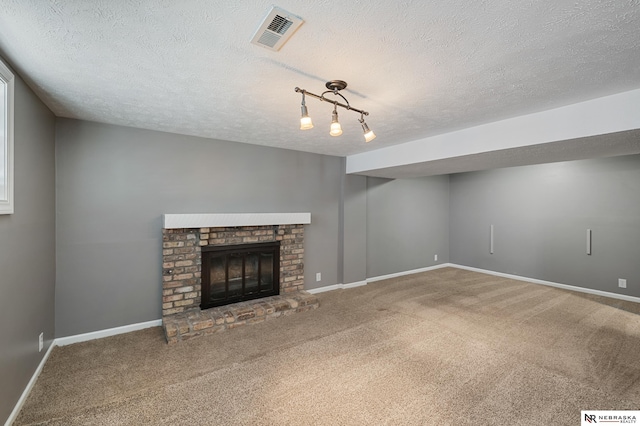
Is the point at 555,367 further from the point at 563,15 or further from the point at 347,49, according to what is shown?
the point at 347,49

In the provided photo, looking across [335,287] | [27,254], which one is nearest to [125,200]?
[27,254]

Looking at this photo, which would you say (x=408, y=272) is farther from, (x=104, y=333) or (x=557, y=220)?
(x=104, y=333)

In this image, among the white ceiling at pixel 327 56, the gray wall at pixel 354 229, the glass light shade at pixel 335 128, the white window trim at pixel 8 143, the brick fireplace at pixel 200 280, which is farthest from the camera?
the gray wall at pixel 354 229

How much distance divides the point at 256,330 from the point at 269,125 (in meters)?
2.45

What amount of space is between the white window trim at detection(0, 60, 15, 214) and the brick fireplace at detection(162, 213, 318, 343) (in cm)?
149

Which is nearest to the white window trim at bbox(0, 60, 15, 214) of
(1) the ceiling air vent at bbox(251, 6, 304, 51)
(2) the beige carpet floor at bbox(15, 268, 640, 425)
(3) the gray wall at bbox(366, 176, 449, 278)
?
→ (2) the beige carpet floor at bbox(15, 268, 640, 425)

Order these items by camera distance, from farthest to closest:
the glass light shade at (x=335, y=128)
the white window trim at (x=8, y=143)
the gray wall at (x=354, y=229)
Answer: the gray wall at (x=354, y=229) → the glass light shade at (x=335, y=128) → the white window trim at (x=8, y=143)

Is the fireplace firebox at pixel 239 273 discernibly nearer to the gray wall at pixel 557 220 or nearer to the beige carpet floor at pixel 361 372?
the beige carpet floor at pixel 361 372

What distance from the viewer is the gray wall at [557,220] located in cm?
452

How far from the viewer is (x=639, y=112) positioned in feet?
7.18

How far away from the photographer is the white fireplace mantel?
342cm

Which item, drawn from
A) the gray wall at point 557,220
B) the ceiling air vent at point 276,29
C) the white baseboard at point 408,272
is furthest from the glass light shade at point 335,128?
the gray wall at point 557,220

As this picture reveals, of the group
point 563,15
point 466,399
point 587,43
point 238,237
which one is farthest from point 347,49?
point 238,237

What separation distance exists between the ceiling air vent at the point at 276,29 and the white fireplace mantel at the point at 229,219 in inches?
98.5
